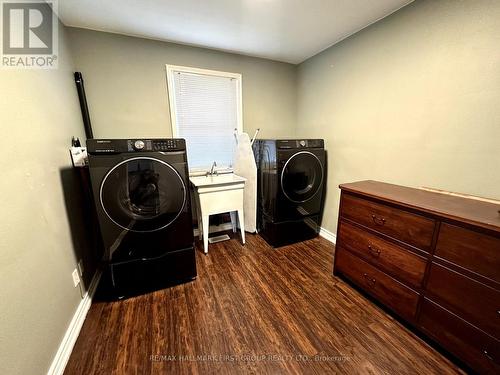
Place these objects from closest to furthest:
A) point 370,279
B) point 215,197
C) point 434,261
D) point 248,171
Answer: point 434,261 < point 370,279 < point 215,197 < point 248,171

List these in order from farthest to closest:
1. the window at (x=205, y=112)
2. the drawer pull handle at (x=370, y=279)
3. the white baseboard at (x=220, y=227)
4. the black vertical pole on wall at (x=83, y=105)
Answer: the white baseboard at (x=220, y=227) < the window at (x=205, y=112) < the black vertical pole on wall at (x=83, y=105) < the drawer pull handle at (x=370, y=279)

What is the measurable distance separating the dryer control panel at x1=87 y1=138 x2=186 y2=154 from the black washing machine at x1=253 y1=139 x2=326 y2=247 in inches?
41.2

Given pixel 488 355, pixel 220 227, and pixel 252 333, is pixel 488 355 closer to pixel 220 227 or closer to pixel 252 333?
pixel 252 333

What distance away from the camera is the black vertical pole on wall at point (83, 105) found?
1.93 m

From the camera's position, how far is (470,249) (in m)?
1.03

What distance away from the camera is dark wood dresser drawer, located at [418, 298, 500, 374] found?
39.2 inches

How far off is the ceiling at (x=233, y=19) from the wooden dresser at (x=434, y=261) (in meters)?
1.49

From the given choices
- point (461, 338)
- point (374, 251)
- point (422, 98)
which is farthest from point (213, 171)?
point (461, 338)

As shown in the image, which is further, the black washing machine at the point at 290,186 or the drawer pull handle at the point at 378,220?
the black washing machine at the point at 290,186

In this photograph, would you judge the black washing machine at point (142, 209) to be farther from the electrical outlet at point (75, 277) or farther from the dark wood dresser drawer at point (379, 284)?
the dark wood dresser drawer at point (379, 284)

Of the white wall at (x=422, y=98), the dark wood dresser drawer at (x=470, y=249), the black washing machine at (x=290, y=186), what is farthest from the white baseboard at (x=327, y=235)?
the dark wood dresser drawer at (x=470, y=249)

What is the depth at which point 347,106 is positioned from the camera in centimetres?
223

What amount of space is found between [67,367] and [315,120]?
123 inches

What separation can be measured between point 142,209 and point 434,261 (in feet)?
6.48
